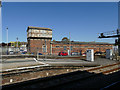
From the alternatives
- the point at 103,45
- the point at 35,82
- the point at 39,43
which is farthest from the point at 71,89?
the point at 103,45

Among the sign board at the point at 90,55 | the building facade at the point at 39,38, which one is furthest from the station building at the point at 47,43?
the sign board at the point at 90,55

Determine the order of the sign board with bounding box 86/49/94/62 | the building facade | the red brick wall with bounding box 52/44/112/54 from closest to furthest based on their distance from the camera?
1. the sign board with bounding box 86/49/94/62
2. the red brick wall with bounding box 52/44/112/54
3. the building facade

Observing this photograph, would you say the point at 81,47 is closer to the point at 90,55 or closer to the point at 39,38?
the point at 39,38

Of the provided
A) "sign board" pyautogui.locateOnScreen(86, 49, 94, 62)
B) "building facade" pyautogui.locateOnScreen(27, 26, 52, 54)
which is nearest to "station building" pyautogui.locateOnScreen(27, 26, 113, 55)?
"building facade" pyautogui.locateOnScreen(27, 26, 52, 54)

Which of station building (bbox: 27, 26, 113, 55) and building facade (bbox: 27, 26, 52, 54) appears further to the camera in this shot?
building facade (bbox: 27, 26, 52, 54)

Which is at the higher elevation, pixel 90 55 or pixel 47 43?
pixel 47 43

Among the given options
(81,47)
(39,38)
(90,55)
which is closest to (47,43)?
(39,38)

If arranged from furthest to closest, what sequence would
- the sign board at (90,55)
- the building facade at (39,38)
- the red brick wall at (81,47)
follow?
the building facade at (39,38) → the red brick wall at (81,47) → the sign board at (90,55)

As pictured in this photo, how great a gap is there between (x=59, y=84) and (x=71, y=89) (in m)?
0.87

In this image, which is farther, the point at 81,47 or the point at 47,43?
the point at 81,47

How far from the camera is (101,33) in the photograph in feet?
86.1

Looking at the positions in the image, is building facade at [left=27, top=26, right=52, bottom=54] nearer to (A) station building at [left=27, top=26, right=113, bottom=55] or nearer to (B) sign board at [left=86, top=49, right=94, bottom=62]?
(A) station building at [left=27, top=26, right=113, bottom=55]

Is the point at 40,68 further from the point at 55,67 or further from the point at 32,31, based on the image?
the point at 32,31

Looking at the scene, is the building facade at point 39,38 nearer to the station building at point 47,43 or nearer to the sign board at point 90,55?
the station building at point 47,43
